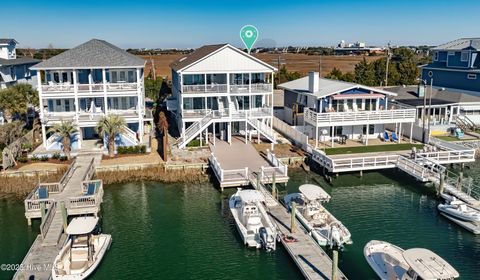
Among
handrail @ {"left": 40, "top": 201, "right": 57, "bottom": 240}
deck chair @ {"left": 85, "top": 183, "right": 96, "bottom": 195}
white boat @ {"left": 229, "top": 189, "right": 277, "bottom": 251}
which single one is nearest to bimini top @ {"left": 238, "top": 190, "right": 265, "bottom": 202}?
white boat @ {"left": 229, "top": 189, "right": 277, "bottom": 251}

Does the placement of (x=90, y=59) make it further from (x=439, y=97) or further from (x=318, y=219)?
(x=439, y=97)

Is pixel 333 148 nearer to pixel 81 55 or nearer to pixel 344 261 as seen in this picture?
pixel 344 261

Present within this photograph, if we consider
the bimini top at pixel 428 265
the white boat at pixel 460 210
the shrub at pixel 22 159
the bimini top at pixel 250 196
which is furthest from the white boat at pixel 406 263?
the shrub at pixel 22 159

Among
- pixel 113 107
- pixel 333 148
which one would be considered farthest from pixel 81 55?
pixel 333 148

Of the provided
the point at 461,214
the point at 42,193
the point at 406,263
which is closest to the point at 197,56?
the point at 42,193

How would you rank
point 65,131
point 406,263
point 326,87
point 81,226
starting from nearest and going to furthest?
1. point 406,263
2. point 81,226
3. point 65,131
4. point 326,87

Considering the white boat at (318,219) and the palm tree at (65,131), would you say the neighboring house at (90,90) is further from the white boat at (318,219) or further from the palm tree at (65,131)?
the white boat at (318,219)
